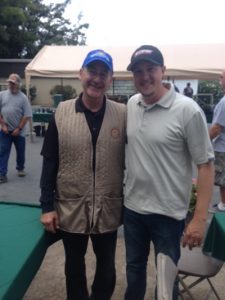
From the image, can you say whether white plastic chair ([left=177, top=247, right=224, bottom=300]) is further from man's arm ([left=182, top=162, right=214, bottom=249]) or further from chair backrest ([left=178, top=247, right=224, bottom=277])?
man's arm ([left=182, top=162, right=214, bottom=249])

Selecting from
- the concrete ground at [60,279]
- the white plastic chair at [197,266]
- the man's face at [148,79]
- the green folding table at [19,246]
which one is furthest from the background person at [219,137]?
the green folding table at [19,246]

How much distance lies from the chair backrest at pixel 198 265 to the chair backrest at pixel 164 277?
1.04 meters

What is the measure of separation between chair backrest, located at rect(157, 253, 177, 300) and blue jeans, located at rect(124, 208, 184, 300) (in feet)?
1.77

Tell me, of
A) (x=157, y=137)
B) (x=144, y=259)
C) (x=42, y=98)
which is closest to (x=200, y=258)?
(x=144, y=259)

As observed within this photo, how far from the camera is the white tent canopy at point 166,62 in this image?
9523 millimetres

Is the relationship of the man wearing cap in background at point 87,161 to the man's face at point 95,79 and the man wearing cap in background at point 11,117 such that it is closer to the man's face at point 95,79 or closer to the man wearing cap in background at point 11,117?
the man's face at point 95,79

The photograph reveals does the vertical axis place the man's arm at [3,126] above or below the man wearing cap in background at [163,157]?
below

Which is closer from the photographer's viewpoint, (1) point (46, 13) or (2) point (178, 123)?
(2) point (178, 123)

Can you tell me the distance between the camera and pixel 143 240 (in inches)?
86.4

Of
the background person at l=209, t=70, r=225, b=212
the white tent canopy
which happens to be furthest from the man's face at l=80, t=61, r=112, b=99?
the white tent canopy

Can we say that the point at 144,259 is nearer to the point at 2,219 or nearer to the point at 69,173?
the point at 69,173

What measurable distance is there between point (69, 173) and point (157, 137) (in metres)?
0.53

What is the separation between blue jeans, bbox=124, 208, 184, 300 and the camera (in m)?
2.06

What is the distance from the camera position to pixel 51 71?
33.0 ft
